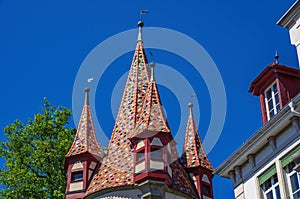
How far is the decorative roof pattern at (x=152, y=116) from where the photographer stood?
30.7m

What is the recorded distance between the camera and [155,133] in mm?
30469

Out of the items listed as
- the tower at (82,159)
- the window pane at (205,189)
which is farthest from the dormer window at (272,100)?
the window pane at (205,189)

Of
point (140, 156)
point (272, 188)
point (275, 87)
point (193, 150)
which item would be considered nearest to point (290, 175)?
point (272, 188)

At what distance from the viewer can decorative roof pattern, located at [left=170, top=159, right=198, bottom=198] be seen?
99.6 feet

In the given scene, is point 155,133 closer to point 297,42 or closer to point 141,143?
point 141,143

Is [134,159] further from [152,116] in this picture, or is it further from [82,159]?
[82,159]

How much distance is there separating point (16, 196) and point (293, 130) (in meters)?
17.1

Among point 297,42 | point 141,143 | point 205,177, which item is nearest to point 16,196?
point 141,143

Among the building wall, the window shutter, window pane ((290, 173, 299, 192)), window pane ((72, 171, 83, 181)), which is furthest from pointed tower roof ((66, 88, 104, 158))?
window pane ((290, 173, 299, 192))

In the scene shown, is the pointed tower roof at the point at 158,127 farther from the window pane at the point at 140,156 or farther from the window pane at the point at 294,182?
the window pane at the point at 294,182

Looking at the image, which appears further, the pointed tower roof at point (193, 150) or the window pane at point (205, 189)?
the pointed tower roof at point (193, 150)

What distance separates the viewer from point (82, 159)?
32.2m

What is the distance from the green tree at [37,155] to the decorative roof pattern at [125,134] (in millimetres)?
2594

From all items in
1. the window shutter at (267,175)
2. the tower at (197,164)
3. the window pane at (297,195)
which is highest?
the tower at (197,164)
